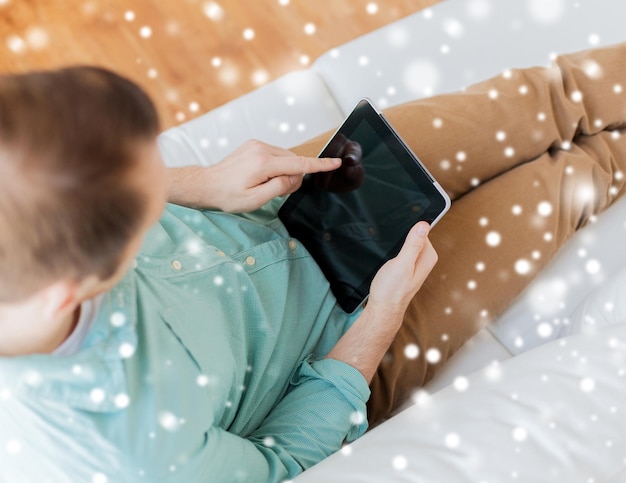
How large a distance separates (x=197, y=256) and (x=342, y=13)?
113 cm

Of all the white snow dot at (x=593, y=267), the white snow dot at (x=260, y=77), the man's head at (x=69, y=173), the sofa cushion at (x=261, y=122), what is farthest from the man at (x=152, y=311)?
the white snow dot at (x=260, y=77)

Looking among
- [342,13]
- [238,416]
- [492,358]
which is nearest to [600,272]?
[492,358]

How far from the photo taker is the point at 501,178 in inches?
43.6

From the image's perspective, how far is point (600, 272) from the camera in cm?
111

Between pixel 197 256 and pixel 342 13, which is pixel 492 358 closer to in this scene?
pixel 197 256

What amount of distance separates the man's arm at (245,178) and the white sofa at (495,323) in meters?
0.21

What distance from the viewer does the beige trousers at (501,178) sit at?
1.01m

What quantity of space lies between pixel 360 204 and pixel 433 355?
0.26 metres

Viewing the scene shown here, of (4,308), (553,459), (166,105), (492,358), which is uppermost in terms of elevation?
(4,308)

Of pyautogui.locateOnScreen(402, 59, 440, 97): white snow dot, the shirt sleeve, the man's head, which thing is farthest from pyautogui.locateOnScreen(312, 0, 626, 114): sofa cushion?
the man's head

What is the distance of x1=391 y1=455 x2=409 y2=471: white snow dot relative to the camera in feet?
2.35

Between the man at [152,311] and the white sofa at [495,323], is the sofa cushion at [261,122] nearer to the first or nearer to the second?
the white sofa at [495,323]

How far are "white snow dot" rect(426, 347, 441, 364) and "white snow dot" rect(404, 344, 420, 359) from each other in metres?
0.02

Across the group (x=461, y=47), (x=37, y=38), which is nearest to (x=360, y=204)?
(x=461, y=47)
